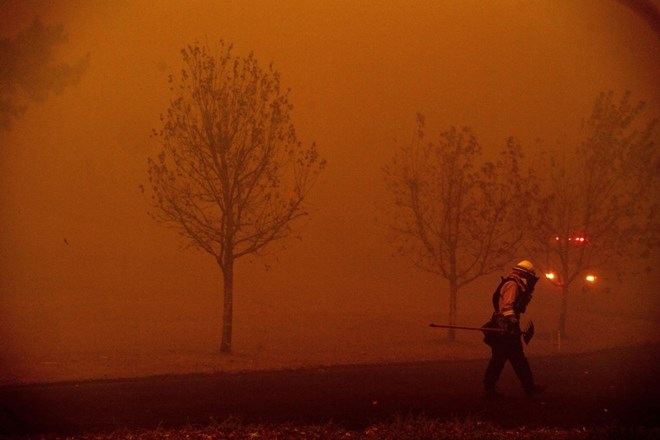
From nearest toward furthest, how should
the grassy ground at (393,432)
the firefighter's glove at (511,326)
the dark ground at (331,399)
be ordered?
the grassy ground at (393,432), the dark ground at (331,399), the firefighter's glove at (511,326)

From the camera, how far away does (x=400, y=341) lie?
17844mm

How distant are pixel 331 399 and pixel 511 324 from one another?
7.78 ft

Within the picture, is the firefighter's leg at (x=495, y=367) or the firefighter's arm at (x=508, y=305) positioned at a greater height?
the firefighter's arm at (x=508, y=305)

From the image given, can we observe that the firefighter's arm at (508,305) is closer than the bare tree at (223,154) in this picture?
Yes

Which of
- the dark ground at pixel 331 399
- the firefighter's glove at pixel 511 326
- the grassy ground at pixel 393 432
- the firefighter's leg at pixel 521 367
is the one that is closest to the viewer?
the grassy ground at pixel 393 432

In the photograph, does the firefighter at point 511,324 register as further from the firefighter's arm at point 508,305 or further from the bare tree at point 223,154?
the bare tree at point 223,154

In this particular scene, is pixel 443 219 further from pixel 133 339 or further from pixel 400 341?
pixel 133 339

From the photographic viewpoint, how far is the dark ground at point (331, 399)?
8.30 m

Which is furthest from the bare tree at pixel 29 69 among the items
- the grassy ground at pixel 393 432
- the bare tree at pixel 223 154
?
the grassy ground at pixel 393 432

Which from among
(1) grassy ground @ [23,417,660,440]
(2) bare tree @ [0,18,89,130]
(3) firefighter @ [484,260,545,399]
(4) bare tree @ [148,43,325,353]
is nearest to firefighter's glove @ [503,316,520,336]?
(3) firefighter @ [484,260,545,399]

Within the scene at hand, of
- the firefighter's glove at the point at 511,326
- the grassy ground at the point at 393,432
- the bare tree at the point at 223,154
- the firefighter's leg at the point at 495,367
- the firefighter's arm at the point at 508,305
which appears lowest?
the grassy ground at the point at 393,432

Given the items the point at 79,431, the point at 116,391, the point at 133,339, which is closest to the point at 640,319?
the point at 133,339

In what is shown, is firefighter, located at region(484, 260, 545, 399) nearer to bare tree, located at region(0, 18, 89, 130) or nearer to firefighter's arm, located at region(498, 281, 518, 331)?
firefighter's arm, located at region(498, 281, 518, 331)

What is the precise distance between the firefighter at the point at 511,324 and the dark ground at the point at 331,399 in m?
0.27
